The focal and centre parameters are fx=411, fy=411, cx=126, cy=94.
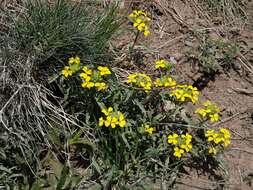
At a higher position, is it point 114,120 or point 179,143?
point 114,120

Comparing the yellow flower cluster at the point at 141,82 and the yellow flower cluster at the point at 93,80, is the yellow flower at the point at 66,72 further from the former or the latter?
the yellow flower cluster at the point at 141,82

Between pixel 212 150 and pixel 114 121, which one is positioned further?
pixel 212 150

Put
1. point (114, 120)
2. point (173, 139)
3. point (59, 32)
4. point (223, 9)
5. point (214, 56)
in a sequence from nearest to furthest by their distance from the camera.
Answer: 1. point (114, 120)
2. point (173, 139)
3. point (59, 32)
4. point (214, 56)
5. point (223, 9)

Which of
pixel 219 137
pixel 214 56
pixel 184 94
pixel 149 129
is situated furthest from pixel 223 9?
pixel 149 129

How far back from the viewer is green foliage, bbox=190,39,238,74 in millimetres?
3055

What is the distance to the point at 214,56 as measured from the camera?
10.2 ft

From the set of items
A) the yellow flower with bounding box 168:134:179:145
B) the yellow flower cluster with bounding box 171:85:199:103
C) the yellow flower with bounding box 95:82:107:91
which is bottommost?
the yellow flower with bounding box 168:134:179:145

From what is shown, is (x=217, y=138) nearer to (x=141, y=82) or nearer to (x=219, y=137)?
(x=219, y=137)

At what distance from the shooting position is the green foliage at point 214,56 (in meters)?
3.05

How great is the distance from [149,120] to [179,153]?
12.0 inches

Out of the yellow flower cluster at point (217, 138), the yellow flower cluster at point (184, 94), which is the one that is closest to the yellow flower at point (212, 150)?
the yellow flower cluster at point (217, 138)

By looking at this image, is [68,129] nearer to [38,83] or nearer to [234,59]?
[38,83]

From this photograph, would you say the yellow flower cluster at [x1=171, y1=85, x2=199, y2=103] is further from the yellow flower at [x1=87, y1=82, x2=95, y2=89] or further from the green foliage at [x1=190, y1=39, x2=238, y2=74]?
the green foliage at [x1=190, y1=39, x2=238, y2=74]

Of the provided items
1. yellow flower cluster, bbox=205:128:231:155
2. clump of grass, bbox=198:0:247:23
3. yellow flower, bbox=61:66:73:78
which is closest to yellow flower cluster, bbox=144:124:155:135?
yellow flower cluster, bbox=205:128:231:155
